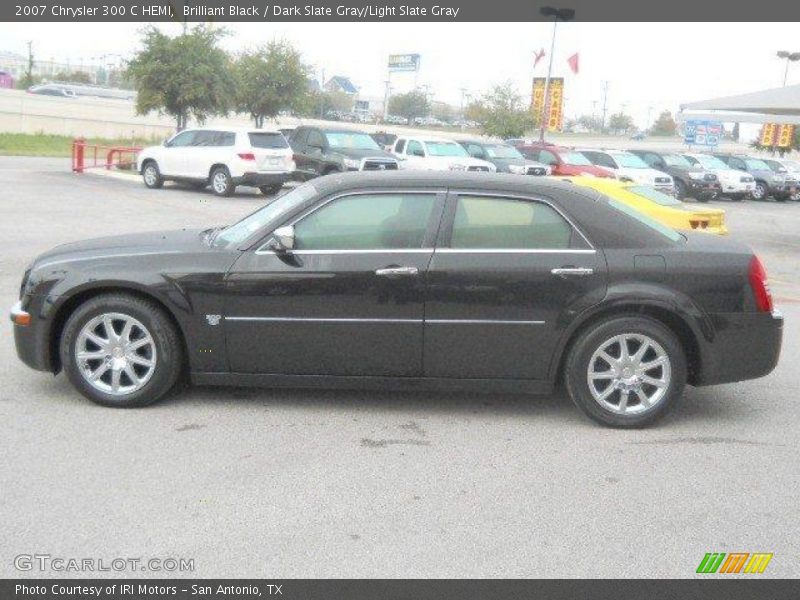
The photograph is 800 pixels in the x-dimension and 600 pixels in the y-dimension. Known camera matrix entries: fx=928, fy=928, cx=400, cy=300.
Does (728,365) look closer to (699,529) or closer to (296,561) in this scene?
(699,529)

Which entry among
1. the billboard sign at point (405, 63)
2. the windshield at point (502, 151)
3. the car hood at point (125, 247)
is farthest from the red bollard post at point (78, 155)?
the billboard sign at point (405, 63)

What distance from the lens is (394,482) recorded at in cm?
482

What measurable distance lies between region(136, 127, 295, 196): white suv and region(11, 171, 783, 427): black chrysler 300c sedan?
18.1 metres

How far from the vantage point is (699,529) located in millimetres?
4363

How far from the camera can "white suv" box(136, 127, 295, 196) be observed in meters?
23.7

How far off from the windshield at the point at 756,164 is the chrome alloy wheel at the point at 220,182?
2238 cm

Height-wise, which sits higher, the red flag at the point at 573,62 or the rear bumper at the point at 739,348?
the red flag at the point at 573,62

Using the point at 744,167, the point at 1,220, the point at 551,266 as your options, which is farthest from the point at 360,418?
the point at 744,167

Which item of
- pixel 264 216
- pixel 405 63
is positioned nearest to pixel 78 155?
pixel 264 216

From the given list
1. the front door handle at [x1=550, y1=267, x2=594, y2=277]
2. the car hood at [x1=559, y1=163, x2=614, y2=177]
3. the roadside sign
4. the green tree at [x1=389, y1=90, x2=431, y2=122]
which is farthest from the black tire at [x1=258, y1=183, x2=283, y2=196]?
the green tree at [x1=389, y1=90, x2=431, y2=122]

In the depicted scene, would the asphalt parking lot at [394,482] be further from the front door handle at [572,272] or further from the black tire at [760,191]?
the black tire at [760,191]

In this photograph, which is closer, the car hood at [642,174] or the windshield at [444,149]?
the windshield at [444,149]

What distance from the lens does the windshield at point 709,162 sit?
35.2 meters

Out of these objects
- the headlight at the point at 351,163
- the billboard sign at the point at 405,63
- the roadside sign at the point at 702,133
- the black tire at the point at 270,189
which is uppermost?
the billboard sign at the point at 405,63
